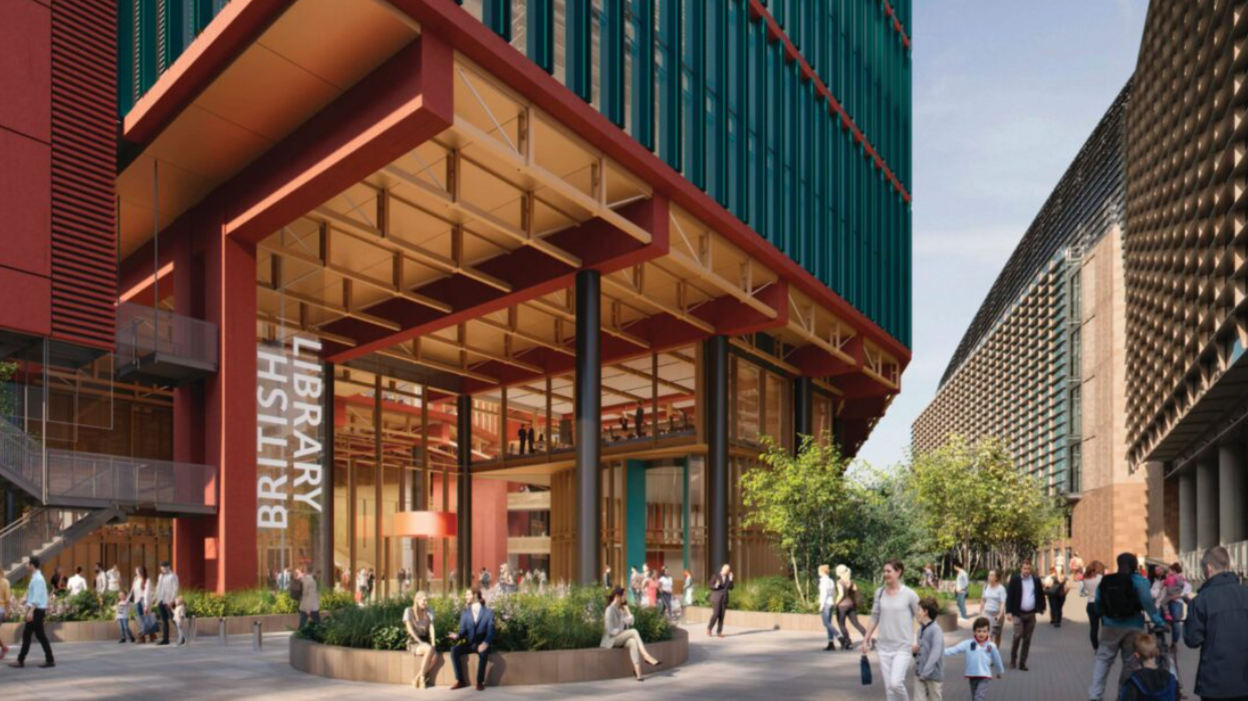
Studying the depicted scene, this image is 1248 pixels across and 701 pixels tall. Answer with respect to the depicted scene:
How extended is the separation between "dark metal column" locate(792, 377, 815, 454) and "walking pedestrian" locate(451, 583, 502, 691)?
30.2 m

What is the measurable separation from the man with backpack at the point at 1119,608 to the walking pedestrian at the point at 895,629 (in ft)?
8.69

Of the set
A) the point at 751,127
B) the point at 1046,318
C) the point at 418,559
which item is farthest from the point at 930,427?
the point at 751,127

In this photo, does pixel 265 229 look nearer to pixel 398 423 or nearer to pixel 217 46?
pixel 217 46

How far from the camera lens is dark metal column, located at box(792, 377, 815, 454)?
146 feet

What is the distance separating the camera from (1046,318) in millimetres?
86750

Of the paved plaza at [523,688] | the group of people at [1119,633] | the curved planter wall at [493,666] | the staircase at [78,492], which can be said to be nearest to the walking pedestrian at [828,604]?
the paved plaza at [523,688]

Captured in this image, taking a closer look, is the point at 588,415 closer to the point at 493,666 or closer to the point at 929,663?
the point at 493,666

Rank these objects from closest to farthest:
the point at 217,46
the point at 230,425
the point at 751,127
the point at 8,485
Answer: the point at 217,46, the point at 8,485, the point at 230,425, the point at 751,127

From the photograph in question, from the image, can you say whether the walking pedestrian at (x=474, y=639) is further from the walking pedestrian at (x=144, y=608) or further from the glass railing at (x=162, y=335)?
the glass railing at (x=162, y=335)

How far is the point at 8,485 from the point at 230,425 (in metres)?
4.55

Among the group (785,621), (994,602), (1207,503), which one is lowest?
(785,621)

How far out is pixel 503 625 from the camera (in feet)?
53.5

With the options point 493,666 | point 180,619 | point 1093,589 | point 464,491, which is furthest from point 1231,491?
point 180,619

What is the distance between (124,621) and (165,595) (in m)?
1.69
